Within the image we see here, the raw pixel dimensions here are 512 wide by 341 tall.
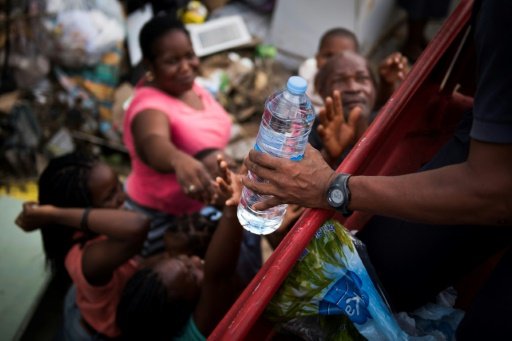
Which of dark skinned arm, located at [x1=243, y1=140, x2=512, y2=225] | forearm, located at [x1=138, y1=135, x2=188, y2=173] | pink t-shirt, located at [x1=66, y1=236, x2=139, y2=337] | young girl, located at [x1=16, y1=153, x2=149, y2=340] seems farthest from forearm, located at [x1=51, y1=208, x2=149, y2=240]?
dark skinned arm, located at [x1=243, y1=140, x2=512, y2=225]

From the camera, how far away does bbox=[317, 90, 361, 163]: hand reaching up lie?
6.69 ft

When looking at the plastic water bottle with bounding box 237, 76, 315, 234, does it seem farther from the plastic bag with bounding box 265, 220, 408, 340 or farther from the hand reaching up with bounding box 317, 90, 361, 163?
the hand reaching up with bounding box 317, 90, 361, 163

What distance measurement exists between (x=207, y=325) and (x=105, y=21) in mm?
3575

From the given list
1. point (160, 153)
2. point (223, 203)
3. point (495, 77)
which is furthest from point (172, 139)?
point (495, 77)

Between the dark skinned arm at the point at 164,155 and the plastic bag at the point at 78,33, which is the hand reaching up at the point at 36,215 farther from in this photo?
the plastic bag at the point at 78,33

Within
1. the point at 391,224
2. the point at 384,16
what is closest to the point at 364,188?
the point at 391,224

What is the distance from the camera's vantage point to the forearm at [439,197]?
1061 millimetres

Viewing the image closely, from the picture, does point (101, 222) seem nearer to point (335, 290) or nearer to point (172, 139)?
point (172, 139)

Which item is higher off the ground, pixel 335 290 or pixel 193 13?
pixel 335 290

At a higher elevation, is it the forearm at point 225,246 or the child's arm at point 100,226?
the forearm at point 225,246

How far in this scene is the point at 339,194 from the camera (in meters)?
1.22

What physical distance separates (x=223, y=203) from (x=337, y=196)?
3.00 feet

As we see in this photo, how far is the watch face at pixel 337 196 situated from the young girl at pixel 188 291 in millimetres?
450

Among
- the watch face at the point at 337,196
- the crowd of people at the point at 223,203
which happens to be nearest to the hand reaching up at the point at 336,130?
the crowd of people at the point at 223,203
